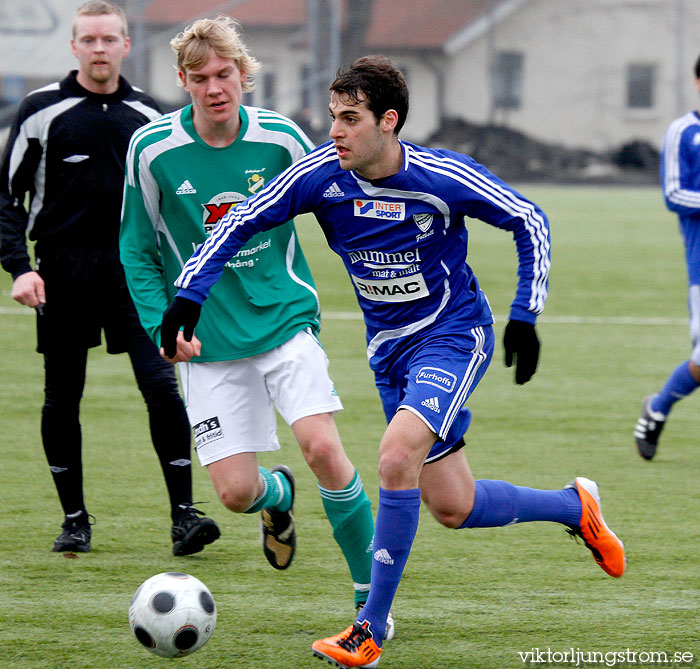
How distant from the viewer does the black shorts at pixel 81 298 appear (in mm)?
4828

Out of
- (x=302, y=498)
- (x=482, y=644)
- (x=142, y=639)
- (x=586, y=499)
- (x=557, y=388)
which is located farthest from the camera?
(x=557, y=388)

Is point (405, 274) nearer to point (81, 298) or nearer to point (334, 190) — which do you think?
point (334, 190)

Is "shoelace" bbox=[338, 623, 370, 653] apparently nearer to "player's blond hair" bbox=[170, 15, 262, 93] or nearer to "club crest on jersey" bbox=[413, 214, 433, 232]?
"club crest on jersey" bbox=[413, 214, 433, 232]

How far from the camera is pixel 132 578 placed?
4441 mm

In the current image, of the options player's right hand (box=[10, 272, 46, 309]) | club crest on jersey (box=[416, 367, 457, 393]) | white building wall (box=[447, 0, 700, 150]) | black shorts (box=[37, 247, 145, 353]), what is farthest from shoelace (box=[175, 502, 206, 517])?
white building wall (box=[447, 0, 700, 150])

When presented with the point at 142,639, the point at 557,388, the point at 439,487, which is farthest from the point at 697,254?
the point at 142,639

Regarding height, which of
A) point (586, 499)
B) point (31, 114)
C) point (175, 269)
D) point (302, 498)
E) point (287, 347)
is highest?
point (31, 114)

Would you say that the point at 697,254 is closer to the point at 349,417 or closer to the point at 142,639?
the point at 349,417

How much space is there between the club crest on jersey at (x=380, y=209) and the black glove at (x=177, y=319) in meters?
0.60

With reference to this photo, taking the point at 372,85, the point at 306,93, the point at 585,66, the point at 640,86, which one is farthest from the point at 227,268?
the point at 640,86

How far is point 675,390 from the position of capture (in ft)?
21.4

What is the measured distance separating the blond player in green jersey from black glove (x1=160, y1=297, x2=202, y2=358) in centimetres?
24

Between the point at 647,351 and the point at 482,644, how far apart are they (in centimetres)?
645

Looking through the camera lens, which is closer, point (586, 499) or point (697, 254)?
point (586, 499)
